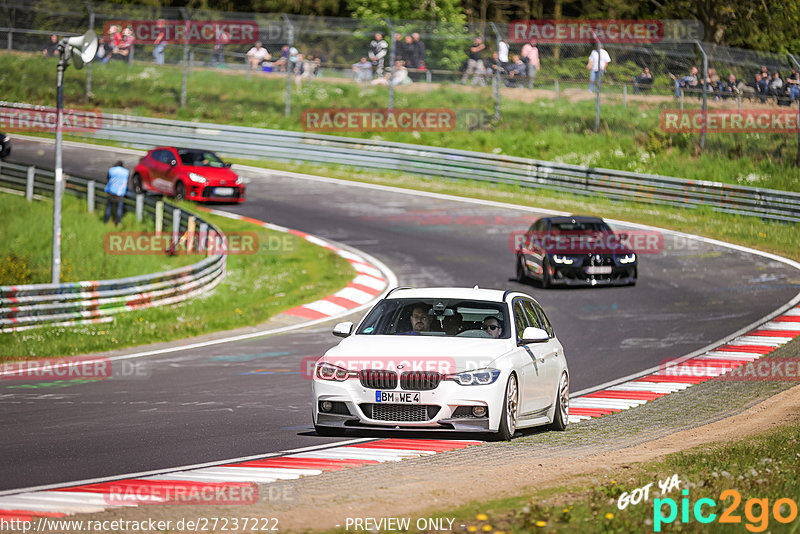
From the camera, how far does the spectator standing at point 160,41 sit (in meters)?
42.2

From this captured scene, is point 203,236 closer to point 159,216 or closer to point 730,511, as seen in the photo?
point 159,216

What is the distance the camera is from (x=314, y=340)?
19.1m

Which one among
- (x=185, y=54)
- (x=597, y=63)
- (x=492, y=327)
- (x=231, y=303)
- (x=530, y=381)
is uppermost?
(x=597, y=63)

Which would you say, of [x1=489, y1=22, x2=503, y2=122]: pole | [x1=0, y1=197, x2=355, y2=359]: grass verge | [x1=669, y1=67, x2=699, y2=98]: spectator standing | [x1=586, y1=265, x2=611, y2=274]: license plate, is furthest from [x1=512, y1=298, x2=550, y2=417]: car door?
[x1=489, y1=22, x2=503, y2=122]: pole

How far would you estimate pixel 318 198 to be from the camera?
35656 mm

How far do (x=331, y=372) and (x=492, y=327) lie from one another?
5.59ft

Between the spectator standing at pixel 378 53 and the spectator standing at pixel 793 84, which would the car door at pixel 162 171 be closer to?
the spectator standing at pixel 378 53

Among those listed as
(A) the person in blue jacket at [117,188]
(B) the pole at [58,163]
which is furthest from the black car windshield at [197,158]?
(B) the pole at [58,163]

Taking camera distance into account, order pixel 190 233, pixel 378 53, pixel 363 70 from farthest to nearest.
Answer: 1. pixel 363 70
2. pixel 378 53
3. pixel 190 233

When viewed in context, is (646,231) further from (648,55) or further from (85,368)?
(85,368)

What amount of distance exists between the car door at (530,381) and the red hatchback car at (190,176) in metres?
23.1

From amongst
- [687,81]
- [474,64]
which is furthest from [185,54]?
[687,81]

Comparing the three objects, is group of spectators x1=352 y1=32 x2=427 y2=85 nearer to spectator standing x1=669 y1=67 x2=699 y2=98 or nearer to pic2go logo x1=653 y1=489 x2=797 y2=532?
spectator standing x1=669 y1=67 x2=699 y2=98

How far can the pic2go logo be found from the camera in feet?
22.7
